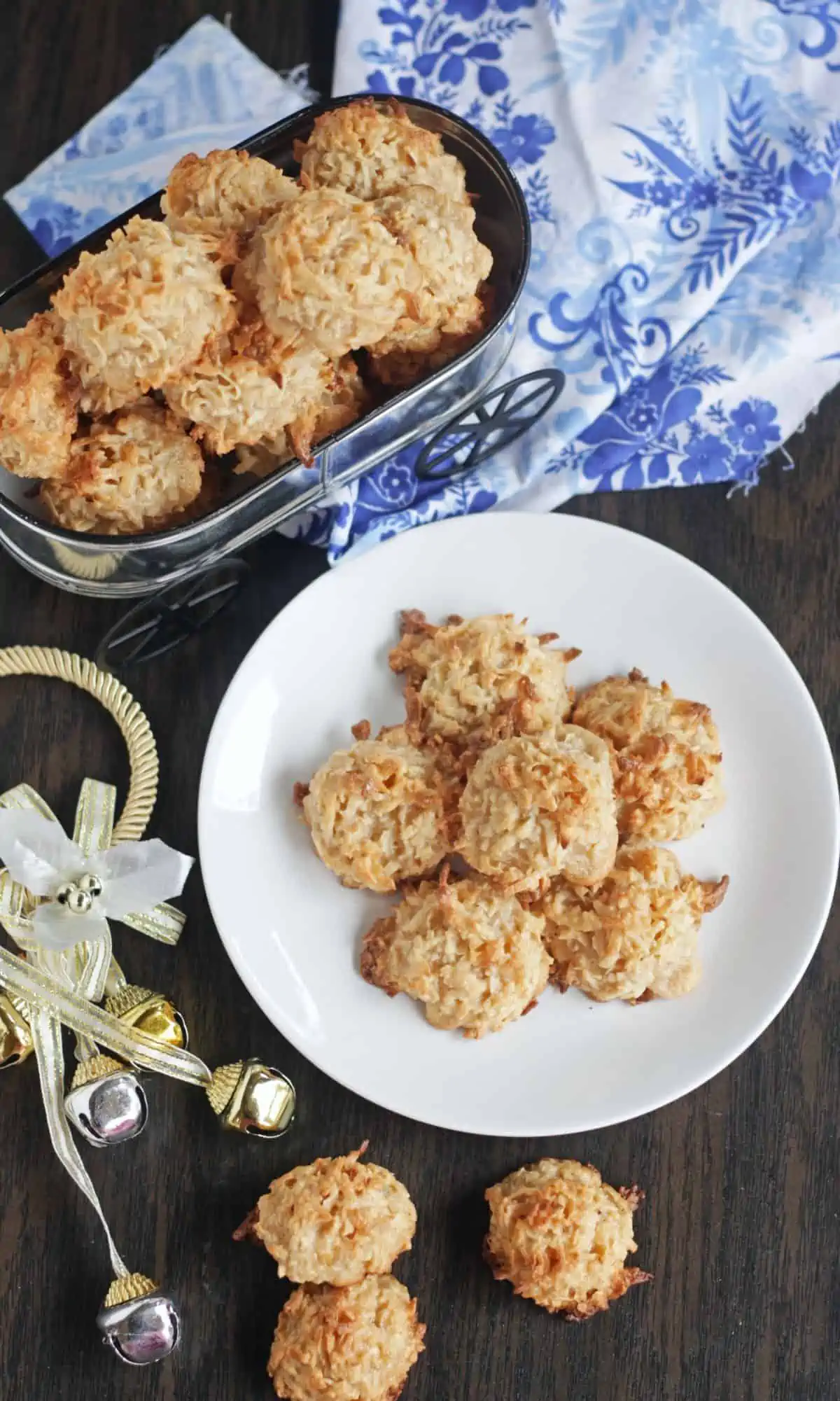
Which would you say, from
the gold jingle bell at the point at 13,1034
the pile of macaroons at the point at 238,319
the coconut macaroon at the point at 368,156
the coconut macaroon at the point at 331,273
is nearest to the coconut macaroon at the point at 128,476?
the pile of macaroons at the point at 238,319

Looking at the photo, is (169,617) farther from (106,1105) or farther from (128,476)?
(106,1105)

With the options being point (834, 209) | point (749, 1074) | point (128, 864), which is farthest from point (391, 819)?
point (834, 209)

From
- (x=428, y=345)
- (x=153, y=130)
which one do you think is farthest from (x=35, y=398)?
(x=153, y=130)

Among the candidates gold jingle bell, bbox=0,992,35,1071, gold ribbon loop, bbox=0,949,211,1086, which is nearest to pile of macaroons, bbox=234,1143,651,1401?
gold ribbon loop, bbox=0,949,211,1086

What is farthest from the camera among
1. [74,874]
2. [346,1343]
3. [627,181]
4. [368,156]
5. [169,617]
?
[627,181]

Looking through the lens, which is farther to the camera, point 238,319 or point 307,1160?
point 307,1160
